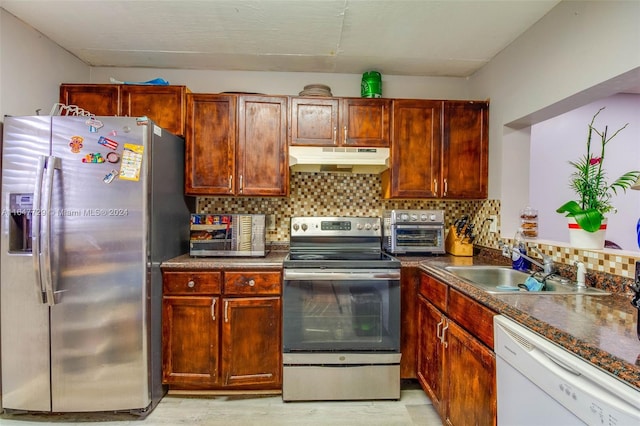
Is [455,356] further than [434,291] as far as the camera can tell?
No

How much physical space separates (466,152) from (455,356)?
62.8 inches

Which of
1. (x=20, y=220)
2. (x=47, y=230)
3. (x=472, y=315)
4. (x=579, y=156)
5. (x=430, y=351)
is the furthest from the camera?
(x=579, y=156)

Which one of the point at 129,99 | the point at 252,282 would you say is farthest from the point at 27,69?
the point at 252,282

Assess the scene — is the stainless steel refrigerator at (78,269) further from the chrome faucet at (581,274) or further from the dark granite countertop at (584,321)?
the chrome faucet at (581,274)

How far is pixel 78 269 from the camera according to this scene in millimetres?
1792

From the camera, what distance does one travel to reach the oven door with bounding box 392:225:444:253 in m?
2.45

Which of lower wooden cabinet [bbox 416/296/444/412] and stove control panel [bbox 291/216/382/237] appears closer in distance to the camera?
lower wooden cabinet [bbox 416/296/444/412]

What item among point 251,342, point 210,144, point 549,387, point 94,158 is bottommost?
point 251,342

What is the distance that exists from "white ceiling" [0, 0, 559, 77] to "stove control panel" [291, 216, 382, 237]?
1.30 m

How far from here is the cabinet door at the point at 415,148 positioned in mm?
2445

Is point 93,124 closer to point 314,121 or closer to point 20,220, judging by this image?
point 20,220

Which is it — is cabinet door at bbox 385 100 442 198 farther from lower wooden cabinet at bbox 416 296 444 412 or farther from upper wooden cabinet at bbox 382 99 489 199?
lower wooden cabinet at bbox 416 296 444 412

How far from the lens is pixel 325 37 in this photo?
2137mm

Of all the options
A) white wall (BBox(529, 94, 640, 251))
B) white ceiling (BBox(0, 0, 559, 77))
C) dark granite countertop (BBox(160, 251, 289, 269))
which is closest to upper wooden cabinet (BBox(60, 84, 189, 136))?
white ceiling (BBox(0, 0, 559, 77))
